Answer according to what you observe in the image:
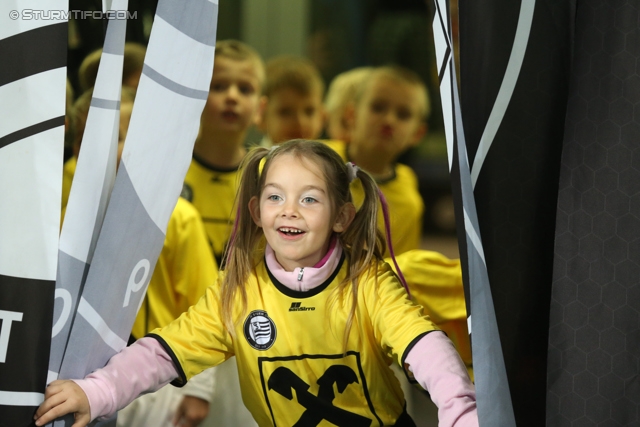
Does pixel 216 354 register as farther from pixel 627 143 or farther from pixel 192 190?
pixel 192 190

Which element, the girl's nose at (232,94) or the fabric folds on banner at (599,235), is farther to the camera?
the girl's nose at (232,94)

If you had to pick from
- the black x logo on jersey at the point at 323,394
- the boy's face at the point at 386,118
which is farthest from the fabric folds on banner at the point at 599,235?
the boy's face at the point at 386,118

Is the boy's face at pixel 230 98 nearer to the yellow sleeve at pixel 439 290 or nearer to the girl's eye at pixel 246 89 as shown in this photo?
the girl's eye at pixel 246 89

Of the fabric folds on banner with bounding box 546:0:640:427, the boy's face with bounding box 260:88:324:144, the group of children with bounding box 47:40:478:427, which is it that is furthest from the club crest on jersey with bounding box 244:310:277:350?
the boy's face with bounding box 260:88:324:144

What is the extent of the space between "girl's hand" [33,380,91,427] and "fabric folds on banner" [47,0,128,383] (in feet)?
0.07

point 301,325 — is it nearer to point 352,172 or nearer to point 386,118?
point 352,172

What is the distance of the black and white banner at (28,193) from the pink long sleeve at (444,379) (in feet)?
1.75

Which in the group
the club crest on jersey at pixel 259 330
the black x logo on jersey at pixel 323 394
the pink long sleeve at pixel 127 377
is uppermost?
the club crest on jersey at pixel 259 330

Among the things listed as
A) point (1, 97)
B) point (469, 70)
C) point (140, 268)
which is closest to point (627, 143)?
point (469, 70)

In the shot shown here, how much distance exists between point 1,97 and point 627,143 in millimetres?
862

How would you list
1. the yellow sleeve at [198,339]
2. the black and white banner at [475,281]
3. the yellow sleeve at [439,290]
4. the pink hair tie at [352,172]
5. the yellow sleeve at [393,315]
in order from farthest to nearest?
the yellow sleeve at [439,290], the pink hair tie at [352,172], the yellow sleeve at [198,339], the yellow sleeve at [393,315], the black and white banner at [475,281]

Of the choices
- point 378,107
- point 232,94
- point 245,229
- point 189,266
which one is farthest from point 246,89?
point 245,229

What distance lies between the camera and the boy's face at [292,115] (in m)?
2.79

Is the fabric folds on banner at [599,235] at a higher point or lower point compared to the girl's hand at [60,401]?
higher
